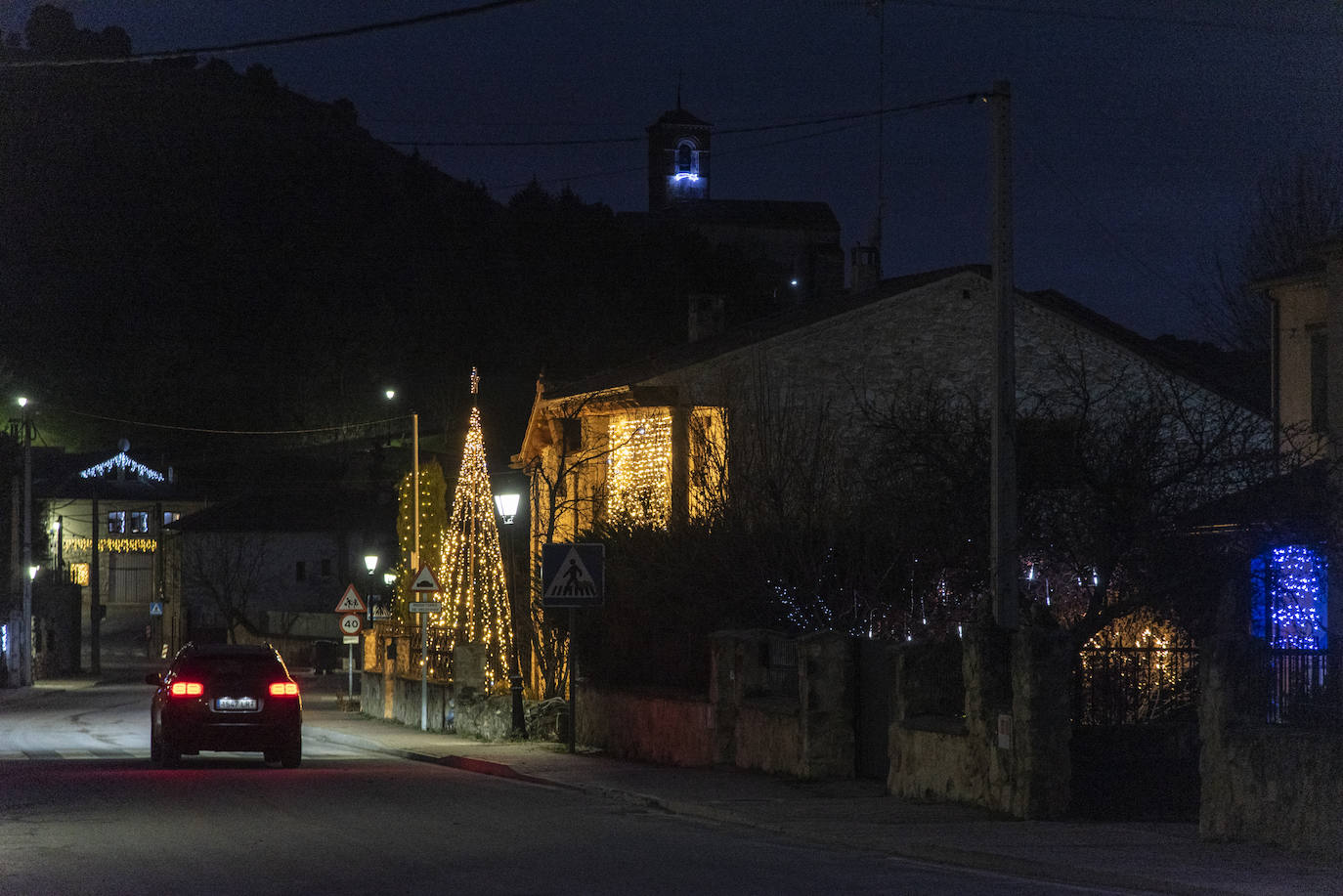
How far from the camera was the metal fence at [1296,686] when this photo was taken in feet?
41.7

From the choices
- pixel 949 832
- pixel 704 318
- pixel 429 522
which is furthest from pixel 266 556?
pixel 949 832

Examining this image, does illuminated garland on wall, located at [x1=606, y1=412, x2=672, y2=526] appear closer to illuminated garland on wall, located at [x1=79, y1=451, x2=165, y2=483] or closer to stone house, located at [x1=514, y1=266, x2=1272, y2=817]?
stone house, located at [x1=514, y1=266, x2=1272, y2=817]

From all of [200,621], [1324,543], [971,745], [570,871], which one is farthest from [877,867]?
[200,621]

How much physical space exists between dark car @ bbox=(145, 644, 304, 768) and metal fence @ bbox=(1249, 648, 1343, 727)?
11806 mm

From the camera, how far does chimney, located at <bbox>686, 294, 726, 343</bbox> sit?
43344 mm

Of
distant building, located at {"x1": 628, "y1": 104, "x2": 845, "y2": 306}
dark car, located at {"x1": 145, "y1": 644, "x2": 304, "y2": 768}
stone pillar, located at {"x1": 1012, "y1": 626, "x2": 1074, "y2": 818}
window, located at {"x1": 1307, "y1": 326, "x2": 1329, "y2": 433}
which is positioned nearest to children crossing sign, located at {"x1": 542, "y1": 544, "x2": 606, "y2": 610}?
dark car, located at {"x1": 145, "y1": 644, "x2": 304, "y2": 768}

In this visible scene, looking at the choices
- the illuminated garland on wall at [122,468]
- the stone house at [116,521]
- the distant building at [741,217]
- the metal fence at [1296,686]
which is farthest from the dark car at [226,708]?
the distant building at [741,217]

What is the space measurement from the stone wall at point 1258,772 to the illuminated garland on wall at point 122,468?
89.0m

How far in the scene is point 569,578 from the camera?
21375 millimetres

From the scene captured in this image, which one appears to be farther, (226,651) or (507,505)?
(507,505)

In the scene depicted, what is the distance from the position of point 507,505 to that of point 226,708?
22.1 ft

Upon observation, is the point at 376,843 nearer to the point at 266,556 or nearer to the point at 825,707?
the point at 825,707

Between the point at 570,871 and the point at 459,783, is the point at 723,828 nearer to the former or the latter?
the point at 570,871

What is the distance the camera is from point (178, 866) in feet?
36.8
